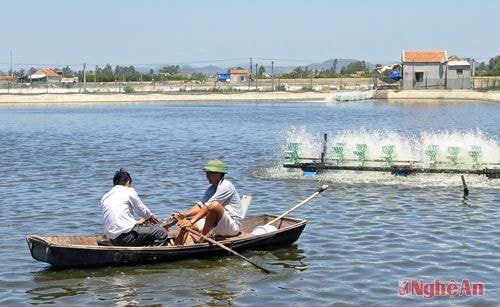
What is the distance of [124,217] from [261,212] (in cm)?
640

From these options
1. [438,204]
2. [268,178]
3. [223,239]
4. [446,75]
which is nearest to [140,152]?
[268,178]

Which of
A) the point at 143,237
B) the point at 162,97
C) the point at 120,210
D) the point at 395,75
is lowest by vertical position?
the point at 143,237

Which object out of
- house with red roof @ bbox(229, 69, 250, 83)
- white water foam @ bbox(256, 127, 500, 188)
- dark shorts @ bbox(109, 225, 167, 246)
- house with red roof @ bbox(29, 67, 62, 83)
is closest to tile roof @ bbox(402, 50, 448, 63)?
house with red roof @ bbox(229, 69, 250, 83)

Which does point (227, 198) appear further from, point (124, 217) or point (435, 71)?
point (435, 71)

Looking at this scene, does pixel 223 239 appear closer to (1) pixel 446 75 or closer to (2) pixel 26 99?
(1) pixel 446 75

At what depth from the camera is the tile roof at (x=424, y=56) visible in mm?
90875

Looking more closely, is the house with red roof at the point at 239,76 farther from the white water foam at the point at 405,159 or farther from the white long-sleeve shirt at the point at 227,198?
the white long-sleeve shirt at the point at 227,198

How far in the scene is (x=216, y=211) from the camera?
12.9 meters

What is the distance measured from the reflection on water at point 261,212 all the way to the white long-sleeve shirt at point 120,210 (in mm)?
735

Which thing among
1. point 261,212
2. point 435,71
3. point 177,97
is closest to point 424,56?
point 435,71

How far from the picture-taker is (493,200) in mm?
18969

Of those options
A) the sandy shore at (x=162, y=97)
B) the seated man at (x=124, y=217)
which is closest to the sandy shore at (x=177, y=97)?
the sandy shore at (x=162, y=97)

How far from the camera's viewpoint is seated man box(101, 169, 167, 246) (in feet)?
41.1

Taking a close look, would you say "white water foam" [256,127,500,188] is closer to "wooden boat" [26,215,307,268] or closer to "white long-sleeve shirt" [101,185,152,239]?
"wooden boat" [26,215,307,268]
